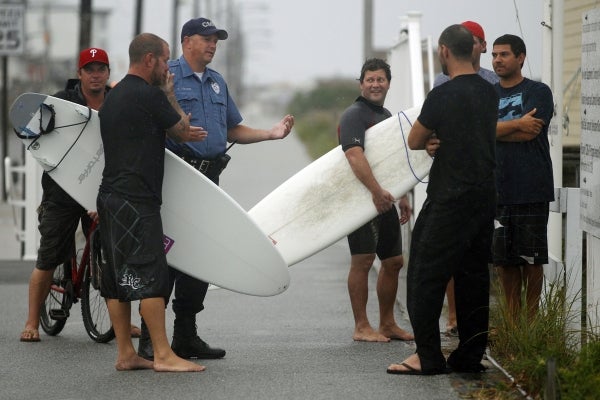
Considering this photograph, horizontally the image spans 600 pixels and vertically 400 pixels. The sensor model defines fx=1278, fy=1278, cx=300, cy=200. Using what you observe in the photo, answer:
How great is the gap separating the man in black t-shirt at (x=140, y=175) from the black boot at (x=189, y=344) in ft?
1.93

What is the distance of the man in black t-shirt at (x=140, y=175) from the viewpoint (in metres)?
6.85

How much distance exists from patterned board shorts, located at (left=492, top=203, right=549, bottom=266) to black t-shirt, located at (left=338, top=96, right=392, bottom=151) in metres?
1.06

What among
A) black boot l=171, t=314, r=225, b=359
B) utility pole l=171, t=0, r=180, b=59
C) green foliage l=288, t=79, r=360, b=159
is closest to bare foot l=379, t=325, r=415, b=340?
black boot l=171, t=314, r=225, b=359

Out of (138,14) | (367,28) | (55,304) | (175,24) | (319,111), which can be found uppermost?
(175,24)

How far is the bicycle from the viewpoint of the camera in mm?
8227

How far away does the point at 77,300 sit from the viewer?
845 centimetres

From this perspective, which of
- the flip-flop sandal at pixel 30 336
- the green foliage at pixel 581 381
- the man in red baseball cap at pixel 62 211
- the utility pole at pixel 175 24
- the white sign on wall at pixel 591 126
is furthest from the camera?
the utility pole at pixel 175 24

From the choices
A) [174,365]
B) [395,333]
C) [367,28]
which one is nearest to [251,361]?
[174,365]

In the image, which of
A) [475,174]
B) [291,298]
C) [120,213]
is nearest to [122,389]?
[120,213]

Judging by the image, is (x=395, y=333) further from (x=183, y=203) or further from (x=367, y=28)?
(x=367, y=28)

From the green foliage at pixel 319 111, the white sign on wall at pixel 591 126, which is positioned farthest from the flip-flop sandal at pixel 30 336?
the green foliage at pixel 319 111

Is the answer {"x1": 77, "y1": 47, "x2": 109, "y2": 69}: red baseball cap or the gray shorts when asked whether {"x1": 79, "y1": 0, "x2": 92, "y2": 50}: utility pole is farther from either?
the gray shorts

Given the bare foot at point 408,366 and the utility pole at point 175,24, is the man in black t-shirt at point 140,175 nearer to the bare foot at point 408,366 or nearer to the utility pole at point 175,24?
the bare foot at point 408,366

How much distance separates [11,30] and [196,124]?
1245 cm
